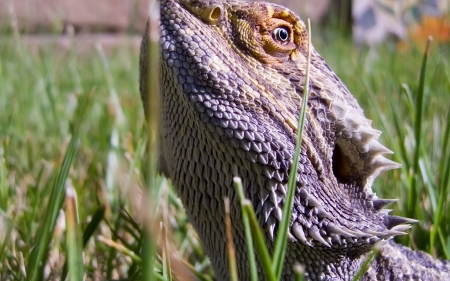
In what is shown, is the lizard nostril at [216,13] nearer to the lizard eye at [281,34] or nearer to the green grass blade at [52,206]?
the lizard eye at [281,34]

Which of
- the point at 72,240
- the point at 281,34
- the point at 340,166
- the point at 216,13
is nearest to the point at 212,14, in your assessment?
the point at 216,13

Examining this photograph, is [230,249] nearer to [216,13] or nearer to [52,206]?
[52,206]

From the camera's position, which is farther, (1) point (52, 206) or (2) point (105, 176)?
(2) point (105, 176)

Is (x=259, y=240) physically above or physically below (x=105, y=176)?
above

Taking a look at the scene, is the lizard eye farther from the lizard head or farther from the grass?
the grass

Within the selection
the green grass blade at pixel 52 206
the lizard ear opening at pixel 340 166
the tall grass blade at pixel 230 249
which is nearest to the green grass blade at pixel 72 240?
the green grass blade at pixel 52 206

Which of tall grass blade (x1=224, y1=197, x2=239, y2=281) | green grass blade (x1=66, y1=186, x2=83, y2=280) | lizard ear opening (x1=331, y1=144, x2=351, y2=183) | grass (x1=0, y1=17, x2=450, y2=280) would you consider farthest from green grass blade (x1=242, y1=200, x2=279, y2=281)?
lizard ear opening (x1=331, y1=144, x2=351, y2=183)

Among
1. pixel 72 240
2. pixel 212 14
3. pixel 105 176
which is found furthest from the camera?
pixel 105 176
